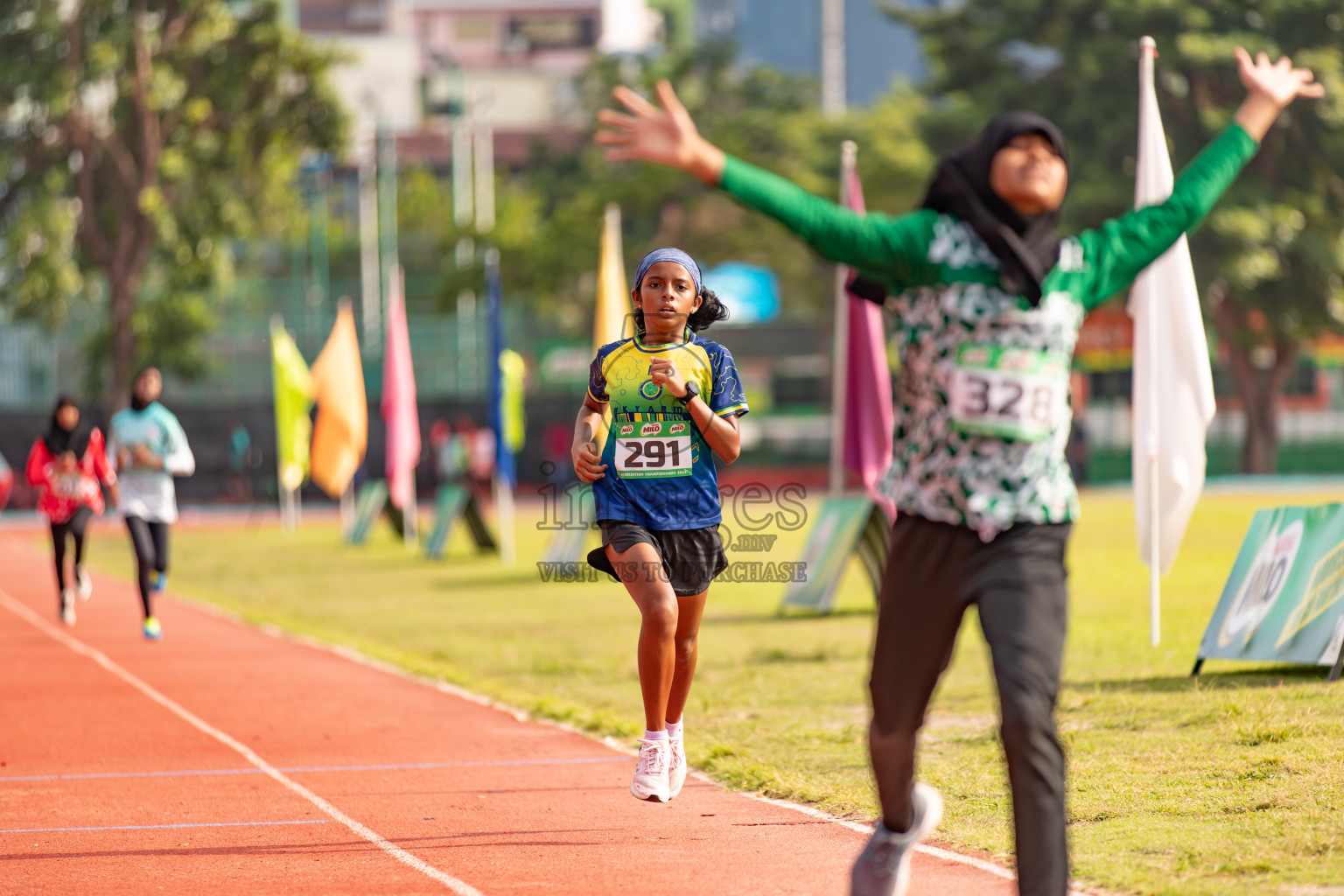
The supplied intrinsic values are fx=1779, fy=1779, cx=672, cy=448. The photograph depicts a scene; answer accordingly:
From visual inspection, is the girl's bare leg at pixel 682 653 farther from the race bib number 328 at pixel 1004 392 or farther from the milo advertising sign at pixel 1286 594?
the milo advertising sign at pixel 1286 594

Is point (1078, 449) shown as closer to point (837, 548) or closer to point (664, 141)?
point (837, 548)

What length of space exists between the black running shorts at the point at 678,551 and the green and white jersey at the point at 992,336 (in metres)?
2.27

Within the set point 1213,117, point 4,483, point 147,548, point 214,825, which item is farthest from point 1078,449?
point 214,825

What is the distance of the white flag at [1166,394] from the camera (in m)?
11.1

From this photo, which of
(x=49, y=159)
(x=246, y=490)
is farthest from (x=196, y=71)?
(x=246, y=490)

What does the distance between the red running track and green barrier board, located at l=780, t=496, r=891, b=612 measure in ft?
15.4

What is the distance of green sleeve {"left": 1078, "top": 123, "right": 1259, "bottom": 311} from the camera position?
4.55 meters

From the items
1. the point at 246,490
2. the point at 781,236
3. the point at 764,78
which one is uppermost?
the point at 764,78

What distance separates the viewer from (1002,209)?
4.52m

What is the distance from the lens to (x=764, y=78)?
209 ft

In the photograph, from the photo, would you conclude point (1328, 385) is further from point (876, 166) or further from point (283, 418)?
point (283, 418)

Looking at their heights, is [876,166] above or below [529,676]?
above

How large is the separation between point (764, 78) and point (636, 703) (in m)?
55.4

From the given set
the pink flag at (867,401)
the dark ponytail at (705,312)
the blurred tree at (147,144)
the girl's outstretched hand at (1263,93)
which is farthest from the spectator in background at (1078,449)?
the girl's outstretched hand at (1263,93)
